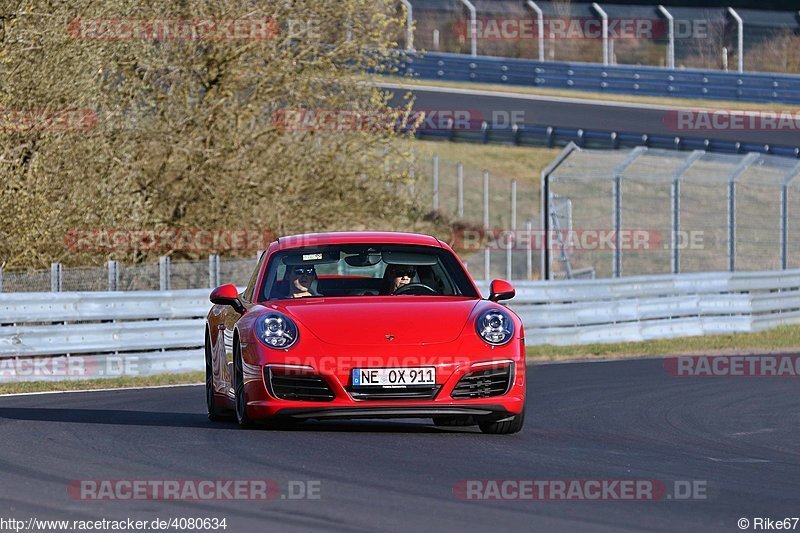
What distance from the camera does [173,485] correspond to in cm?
726

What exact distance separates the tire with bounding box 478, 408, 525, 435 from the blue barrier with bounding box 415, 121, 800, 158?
80.9 feet

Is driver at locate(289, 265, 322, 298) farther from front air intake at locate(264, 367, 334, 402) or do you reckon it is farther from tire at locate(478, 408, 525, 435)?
tire at locate(478, 408, 525, 435)

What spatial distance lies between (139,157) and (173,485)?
1617 cm

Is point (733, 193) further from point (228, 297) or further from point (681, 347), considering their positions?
point (228, 297)

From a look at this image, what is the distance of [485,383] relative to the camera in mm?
9328

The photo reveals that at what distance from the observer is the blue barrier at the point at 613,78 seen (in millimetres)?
37719

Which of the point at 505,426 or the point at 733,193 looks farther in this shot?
the point at 733,193

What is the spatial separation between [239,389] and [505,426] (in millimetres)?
1740

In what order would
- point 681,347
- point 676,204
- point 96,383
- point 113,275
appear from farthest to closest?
point 676,204
point 681,347
point 113,275
point 96,383

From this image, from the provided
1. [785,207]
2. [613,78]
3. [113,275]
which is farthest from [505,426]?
[613,78]

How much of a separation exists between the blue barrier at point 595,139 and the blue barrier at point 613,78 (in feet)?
A: 8.95

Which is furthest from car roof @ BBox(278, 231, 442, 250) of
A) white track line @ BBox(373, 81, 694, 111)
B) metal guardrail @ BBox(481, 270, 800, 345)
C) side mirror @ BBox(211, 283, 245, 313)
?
white track line @ BBox(373, 81, 694, 111)

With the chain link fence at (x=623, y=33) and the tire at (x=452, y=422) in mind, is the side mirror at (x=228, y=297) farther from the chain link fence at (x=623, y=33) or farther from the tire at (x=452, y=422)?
the chain link fence at (x=623, y=33)

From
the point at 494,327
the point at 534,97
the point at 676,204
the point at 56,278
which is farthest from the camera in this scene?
the point at 534,97
